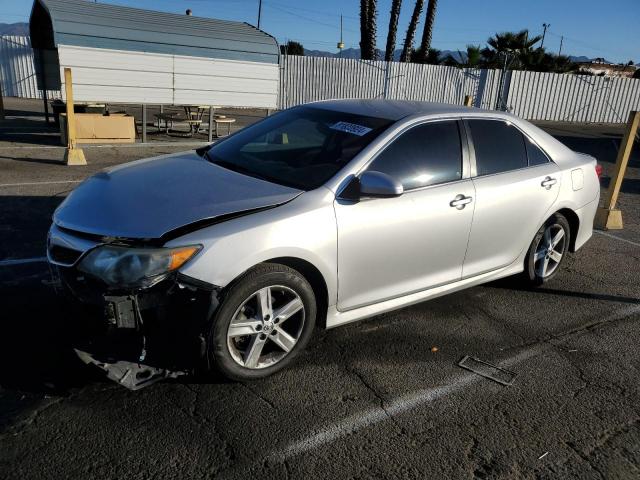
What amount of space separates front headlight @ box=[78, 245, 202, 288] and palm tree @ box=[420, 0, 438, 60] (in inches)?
1025

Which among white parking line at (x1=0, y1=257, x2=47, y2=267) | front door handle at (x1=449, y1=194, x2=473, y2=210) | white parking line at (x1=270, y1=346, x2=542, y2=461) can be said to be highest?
front door handle at (x1=449, y1=194, x2=473, y2=210)

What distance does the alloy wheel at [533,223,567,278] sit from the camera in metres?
4.86

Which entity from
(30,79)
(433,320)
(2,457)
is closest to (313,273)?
(433,320)

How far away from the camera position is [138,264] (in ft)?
9.20

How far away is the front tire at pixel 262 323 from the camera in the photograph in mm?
2975

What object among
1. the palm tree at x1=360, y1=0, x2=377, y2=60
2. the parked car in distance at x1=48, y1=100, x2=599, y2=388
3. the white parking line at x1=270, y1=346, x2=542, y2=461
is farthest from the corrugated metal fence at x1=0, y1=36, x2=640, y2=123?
the white parking line at x1=270, y1=346, x2=542, y2=461

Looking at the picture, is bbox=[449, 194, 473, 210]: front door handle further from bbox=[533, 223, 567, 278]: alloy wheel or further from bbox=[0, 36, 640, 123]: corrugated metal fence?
bbox=[0, 36, 640, 123]: corrugated metal fence

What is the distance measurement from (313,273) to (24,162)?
26.4 feet

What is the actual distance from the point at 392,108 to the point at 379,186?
1145mm

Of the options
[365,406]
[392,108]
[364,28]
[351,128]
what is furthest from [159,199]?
[364,28]

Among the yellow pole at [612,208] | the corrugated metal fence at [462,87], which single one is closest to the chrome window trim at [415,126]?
the yellow pole at [612,208]

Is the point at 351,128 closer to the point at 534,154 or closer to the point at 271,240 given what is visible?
the point at 271,240

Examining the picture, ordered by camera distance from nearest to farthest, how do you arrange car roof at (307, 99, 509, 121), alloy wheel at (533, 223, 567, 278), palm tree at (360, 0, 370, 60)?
1. car roof at (307, 99, 509, 121)
2. alloy wheel at (533, 223, 567, 278)
3. palm tree at (360, 0, 370, 60)

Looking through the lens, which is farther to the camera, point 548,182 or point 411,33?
point 411,33
